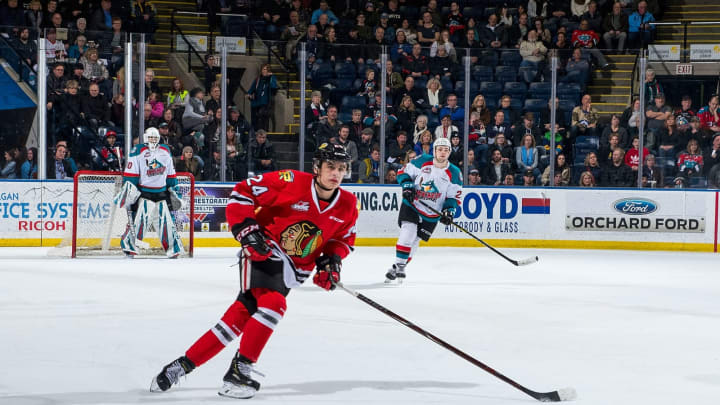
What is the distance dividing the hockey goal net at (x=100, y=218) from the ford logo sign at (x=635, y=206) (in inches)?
219

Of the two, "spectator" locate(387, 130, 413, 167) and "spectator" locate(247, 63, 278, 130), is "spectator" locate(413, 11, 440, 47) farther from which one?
"spectator" locate(247, 63, 278, 130)

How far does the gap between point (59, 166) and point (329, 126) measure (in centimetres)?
332

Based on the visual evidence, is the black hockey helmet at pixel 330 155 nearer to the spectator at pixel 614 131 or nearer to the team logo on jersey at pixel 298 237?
the team logo on jersey at pixel 298 237

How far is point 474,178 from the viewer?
40.0 feet

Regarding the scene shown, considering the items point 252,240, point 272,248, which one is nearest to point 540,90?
point 272,248

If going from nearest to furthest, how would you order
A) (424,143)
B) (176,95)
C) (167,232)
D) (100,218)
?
(167,232) → (100,218) → (176,95) → (424,143)

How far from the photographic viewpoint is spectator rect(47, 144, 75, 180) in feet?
35.7

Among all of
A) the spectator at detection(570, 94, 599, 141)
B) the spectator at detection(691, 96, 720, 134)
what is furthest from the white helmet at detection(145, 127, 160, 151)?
the spectator at detection(691, 96, 720, 134)

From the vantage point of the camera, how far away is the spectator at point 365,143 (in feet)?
39.1

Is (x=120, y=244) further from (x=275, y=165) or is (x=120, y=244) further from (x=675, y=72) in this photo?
(x=675, y=72)

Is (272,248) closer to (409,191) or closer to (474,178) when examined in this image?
(409,191)

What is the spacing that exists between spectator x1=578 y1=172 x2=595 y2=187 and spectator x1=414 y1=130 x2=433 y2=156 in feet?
6.63

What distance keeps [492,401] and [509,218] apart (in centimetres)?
849

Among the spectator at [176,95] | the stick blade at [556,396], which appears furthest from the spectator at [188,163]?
the stick blade at [556,396]
